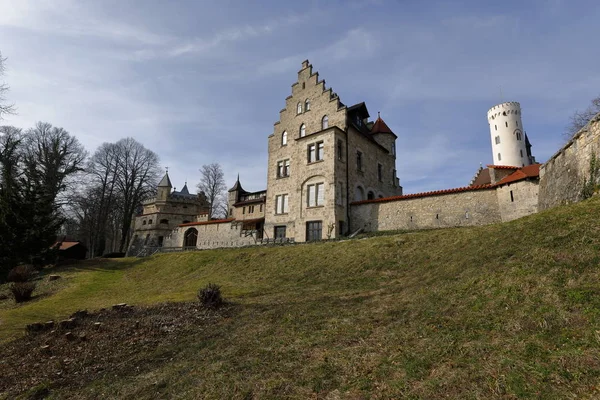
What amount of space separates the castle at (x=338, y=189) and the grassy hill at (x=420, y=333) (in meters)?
7.69

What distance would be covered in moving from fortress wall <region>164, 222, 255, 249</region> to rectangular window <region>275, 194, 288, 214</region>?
152 inches

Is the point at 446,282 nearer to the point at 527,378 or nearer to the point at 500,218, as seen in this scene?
the point at 527,378

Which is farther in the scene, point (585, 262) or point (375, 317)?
point (375, 317)

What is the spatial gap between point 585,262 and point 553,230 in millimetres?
2206

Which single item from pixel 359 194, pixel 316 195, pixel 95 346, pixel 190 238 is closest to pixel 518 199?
pixel 359 194

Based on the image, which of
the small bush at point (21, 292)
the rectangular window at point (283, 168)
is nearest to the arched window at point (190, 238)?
the rectangular window at point (283, 168)

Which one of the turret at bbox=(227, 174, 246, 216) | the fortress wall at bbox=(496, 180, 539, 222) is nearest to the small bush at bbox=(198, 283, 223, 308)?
the fortress wall at bbox=(496, 180, 539, 222)

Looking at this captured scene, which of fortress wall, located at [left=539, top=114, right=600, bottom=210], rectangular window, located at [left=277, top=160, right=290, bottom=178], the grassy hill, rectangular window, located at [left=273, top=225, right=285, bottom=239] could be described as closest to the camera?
→ the grassy hill

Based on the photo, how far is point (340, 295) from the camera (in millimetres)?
10148

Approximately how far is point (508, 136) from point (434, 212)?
51788 millimetres

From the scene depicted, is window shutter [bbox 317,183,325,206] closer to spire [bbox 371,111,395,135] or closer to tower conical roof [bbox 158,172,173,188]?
spire [bbox 371,111,395,135]

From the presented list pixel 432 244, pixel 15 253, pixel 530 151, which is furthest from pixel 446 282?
pixel 530 151

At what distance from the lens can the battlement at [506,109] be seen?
6018cm

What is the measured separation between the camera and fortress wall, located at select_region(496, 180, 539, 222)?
→ 1678 cm
